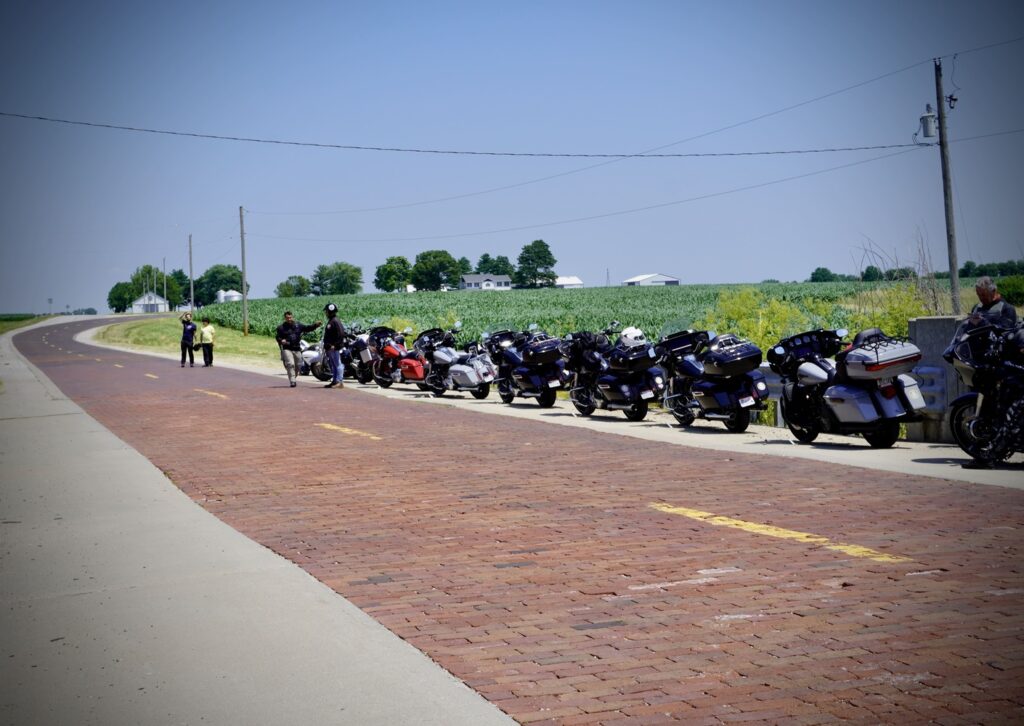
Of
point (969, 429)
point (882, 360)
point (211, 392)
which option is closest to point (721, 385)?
point (882, 360)

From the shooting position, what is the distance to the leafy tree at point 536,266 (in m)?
175

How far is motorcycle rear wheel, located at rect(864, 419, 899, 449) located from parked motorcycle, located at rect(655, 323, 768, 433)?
2.56 metres

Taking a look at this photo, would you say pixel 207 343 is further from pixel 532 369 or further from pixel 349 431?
pixel 349 431

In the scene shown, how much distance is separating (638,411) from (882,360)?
6108 millimetres

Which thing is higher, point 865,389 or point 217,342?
point 217,342

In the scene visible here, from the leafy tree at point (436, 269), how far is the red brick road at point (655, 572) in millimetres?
170407

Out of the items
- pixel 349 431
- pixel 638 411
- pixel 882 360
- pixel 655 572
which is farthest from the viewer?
pixel 638 411

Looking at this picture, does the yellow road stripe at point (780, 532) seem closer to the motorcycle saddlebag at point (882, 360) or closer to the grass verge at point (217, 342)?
the motorcycle saddlebag at point (882, 360)

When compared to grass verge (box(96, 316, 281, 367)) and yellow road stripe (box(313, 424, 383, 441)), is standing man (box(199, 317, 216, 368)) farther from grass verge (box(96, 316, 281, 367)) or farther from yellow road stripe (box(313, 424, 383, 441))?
yellow road stripe (box(313, 424, 383, 441))

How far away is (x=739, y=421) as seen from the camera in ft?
52.7

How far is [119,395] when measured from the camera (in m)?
25.9

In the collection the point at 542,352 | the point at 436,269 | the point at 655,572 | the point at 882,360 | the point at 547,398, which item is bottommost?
the point at 655,572

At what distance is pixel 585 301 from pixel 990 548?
331ft

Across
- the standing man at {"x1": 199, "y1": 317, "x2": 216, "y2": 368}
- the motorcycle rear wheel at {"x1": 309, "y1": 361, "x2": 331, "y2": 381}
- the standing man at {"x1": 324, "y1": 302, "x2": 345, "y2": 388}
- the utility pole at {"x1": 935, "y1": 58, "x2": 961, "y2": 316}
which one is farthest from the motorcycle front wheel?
the standing man at {"x1": 199, "y1": 317, "x2": 216, "y2": 368}
